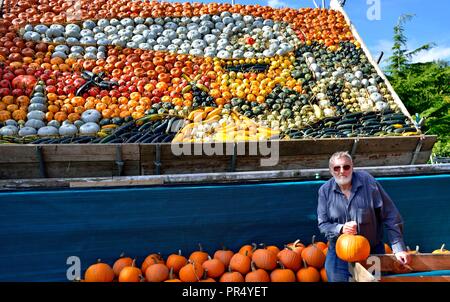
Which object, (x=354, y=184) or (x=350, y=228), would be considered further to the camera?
(x=354, y=184)

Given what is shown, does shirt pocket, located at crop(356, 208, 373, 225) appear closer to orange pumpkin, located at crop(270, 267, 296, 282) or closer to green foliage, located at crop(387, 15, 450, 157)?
orange pumpkin, located at crop(270, 267, 296, 282)

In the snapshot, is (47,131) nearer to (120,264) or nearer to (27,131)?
(27,131)

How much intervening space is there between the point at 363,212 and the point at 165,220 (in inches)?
74.5

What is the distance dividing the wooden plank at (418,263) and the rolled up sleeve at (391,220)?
10 cm

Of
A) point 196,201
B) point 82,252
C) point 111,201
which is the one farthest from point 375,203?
point 82,252

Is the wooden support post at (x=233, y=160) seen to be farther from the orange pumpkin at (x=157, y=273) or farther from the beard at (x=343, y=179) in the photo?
the beard at (x=343, y=179)

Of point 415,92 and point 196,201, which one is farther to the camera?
point 415,92

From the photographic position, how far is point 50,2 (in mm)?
9891

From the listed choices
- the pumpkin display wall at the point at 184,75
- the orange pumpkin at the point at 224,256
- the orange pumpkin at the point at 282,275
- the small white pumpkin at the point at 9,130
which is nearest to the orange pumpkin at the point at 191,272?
the orange pumpkin at the point at 224,256

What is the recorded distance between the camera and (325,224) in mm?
2869

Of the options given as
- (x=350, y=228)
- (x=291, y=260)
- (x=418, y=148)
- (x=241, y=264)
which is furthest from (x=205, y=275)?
(x=418, y=148)

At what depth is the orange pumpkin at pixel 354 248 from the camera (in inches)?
101

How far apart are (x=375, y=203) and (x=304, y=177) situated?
1.33 m
